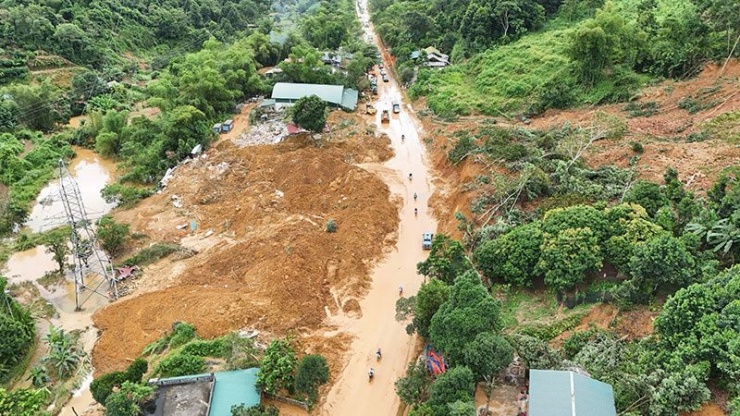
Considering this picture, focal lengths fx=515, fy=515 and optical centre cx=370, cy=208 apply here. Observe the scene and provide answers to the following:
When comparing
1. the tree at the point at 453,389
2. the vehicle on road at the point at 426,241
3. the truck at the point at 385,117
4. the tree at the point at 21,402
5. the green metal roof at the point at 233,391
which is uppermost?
the tree at the point at 21,402

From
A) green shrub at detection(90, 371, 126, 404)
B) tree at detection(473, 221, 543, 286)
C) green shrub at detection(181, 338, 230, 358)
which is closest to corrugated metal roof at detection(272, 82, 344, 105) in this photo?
tree at detection(473, 221, 543, 286)

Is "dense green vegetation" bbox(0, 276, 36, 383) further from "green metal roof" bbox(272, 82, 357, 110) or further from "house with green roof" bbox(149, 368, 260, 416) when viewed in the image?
"green metal roof" bbox(272, 82, 357, 110)

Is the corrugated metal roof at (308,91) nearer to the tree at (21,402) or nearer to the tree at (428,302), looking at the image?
the tree at (428,302)

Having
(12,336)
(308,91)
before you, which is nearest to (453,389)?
(12,336)

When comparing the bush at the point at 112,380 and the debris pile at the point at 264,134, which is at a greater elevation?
the bush at the point at 112,380

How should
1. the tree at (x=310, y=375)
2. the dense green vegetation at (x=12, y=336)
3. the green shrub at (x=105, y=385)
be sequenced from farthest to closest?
1. the dense green vegetation at (x=12, y=336)
2. the tree at (x=310, y=375)
3. the green shrub at (x=105, y=385)

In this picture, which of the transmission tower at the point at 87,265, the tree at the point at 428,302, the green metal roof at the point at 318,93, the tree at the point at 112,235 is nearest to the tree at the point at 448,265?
the tree at the point at 428,302

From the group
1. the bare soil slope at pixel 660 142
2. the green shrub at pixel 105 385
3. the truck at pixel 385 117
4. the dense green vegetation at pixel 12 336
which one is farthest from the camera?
the truck at pixel 385 117

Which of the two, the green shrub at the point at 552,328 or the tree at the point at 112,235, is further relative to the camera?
the tree at the point at 112,235

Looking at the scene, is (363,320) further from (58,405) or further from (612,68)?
(612,68)
